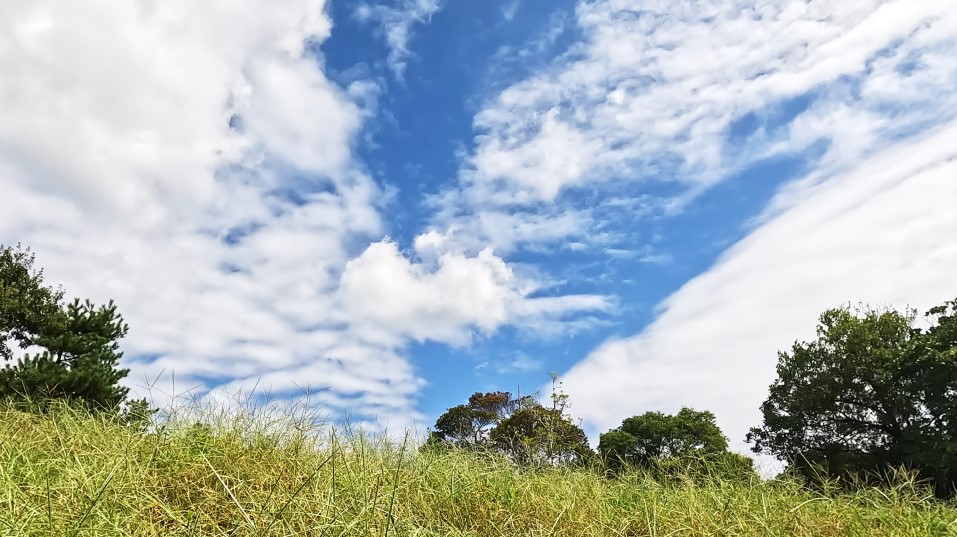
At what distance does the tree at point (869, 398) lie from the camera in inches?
685

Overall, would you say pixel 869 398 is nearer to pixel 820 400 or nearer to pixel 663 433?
pixel 820 400

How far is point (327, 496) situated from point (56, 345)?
41.1ft

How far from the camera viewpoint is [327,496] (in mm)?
4473

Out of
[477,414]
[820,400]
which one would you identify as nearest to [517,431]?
[477,414]

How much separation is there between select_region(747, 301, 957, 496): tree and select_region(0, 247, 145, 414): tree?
18274 millimetres

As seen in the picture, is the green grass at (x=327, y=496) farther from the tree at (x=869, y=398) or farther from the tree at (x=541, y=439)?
the tree at (x=869, y=398)

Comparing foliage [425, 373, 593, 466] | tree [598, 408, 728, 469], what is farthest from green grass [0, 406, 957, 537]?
tree [598, 408, 728, 469]

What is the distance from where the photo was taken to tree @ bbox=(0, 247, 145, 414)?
40.8 ft

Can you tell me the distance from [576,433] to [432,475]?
8.76m

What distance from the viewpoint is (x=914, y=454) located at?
17.3 m

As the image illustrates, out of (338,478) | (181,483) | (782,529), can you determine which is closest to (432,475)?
(338,478)

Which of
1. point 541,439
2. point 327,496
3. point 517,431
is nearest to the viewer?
point 327,496

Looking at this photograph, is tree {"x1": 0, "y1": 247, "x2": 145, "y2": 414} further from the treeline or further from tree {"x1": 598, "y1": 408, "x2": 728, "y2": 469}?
tree {"x1": 598, "y1": 408, "x2": 728, "y2": 469}

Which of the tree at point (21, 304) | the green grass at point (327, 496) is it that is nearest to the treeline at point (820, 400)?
the tree at point (21, 304)
